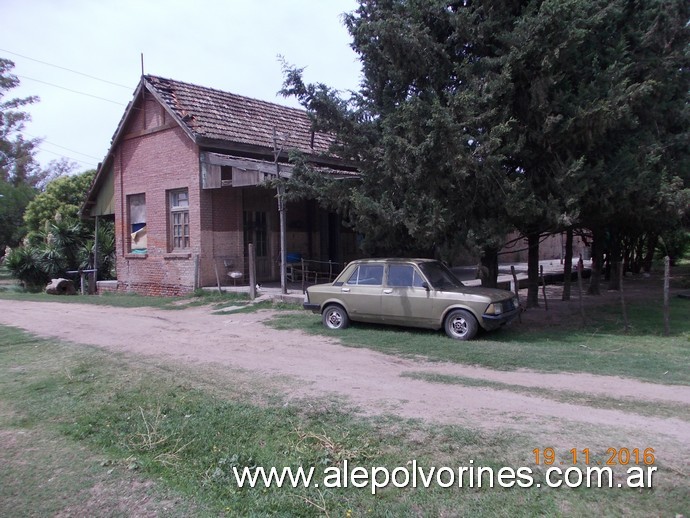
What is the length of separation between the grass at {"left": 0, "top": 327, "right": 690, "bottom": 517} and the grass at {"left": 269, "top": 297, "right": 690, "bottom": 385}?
3.26 m

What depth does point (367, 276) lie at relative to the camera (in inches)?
446

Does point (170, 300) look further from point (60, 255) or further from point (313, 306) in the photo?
point (60, 255)

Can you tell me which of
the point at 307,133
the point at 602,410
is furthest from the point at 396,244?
the point at 307,133

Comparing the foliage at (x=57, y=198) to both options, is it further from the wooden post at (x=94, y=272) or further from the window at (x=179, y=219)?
the window at (x=179, y=219)

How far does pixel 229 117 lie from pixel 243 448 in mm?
16159

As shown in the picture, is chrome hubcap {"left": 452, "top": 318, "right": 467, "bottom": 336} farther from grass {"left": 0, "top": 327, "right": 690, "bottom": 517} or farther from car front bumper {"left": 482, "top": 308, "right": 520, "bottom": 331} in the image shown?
grass {"left": 0, "top": 327, "right": 690, "bottom": 517}

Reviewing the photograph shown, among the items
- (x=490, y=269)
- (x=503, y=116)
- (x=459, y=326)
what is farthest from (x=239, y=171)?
(x=459, y=326)

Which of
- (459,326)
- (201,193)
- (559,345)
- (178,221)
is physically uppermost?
(201,193)

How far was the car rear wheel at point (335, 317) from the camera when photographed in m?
11.5

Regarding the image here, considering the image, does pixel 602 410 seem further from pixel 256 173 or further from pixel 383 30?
pixel 256 173

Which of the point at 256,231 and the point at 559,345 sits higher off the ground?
the point at 256,231

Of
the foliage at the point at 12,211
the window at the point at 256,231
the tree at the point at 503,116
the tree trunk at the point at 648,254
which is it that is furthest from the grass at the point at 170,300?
the foliage at the point at 12,211
